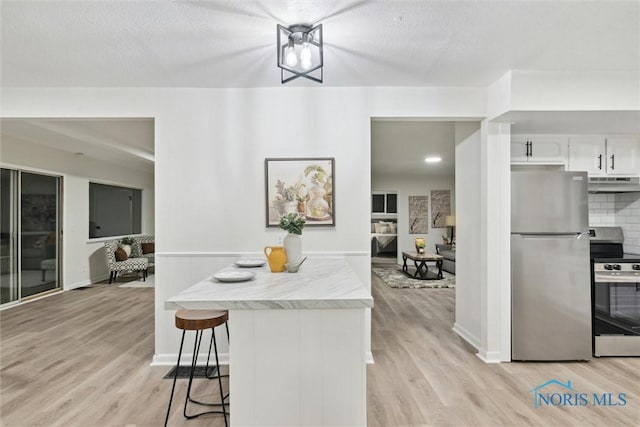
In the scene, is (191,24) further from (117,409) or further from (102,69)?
(117,409)

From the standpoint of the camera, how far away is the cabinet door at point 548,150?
329 centimetres

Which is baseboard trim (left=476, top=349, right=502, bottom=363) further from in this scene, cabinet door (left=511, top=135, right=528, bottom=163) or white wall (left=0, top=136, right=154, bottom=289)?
white wall (left=0, top=136, right=154, bottom=289)

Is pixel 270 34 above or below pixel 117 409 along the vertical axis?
above

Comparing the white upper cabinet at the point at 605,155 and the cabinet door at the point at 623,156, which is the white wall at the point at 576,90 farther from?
the cabinet door at the point at 623,156

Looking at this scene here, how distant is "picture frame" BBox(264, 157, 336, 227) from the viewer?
9.93ft

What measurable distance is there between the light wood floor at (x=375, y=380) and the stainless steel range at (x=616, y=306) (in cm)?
13

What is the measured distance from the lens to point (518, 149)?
10.8 ft

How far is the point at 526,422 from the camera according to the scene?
211cm

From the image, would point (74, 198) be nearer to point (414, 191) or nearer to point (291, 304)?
point (291, 304)

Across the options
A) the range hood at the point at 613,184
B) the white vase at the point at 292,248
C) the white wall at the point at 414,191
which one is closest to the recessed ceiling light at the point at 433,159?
the white wall at the point at 414,191

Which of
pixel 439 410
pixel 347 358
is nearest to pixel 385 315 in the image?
pixel 439 410

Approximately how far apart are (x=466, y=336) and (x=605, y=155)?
7.61 feet

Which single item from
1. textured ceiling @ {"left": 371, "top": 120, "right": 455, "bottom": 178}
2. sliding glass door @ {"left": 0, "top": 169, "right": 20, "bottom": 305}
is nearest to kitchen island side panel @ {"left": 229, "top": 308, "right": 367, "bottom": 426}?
textured ceiling @ {"left": 371, "top": 120, "right": 455, "bottom": 178}

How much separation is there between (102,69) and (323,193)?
2.04 meters
